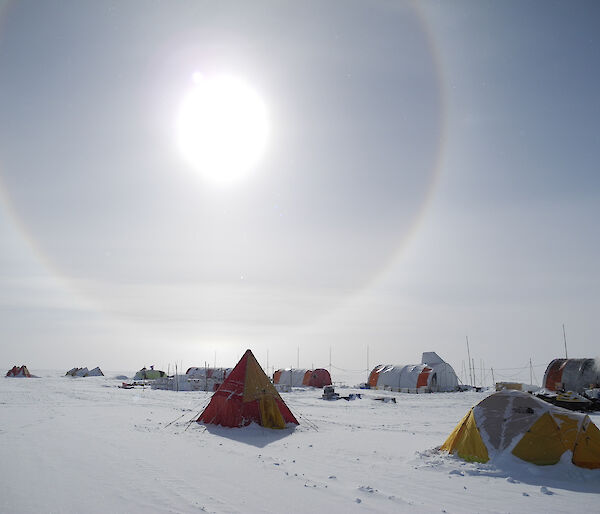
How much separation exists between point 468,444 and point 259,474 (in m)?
6.52

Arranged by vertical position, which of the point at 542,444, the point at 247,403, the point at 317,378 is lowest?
the point at 542,444

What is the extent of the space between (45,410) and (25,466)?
55.8 feet

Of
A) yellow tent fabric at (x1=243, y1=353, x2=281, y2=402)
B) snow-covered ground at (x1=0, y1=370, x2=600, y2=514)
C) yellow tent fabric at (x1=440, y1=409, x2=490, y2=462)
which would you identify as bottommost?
snow-covered ground at (x1=0, y1=370, x2=600, y2=514)

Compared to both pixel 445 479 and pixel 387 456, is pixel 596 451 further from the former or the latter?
pixel 387 456

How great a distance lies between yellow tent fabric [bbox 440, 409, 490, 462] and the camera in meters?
13.6

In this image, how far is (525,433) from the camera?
13477mm

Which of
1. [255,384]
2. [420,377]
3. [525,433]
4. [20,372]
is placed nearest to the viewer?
[525,433]

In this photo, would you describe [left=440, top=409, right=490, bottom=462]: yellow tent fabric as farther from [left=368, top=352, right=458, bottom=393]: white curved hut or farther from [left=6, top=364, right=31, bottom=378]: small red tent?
[left=6, top=364, right=31, bottom=378]: small red tent

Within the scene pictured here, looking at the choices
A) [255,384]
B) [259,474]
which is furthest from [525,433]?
[255,384]

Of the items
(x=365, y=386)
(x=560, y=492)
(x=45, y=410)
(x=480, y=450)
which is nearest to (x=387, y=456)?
(x=480, y=450)

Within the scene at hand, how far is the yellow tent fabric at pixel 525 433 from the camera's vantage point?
1286cm

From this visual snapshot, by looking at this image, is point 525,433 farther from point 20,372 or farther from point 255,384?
point 20,372

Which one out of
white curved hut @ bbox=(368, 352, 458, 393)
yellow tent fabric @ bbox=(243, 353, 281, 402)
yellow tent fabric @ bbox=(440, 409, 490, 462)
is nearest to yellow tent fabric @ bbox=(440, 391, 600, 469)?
yellow tent fabric @ bbox=(440, 409, 490, 462)

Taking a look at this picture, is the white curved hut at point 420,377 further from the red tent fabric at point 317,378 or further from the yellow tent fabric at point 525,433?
the yellow tent fabric at point 525,433
